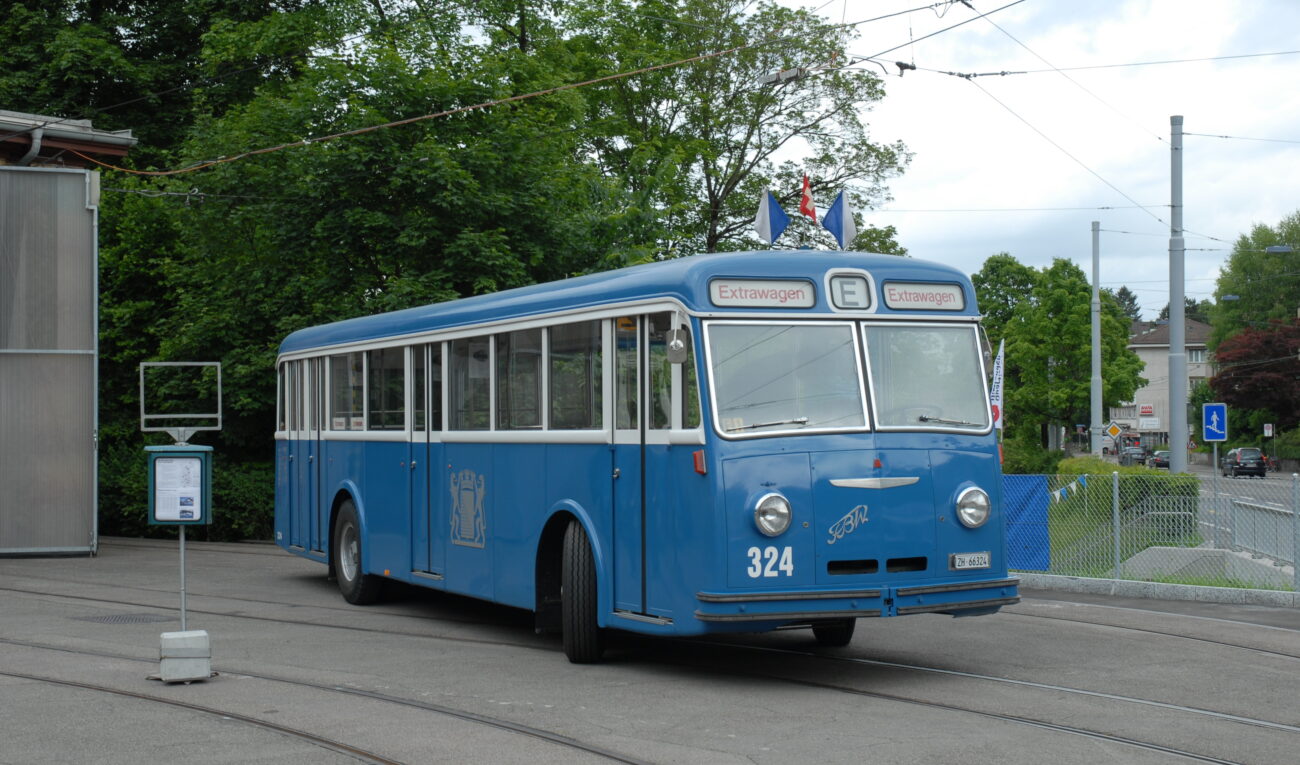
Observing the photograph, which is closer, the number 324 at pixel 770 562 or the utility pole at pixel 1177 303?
the number 324 at pixel 770 562

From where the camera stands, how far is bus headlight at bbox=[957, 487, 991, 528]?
10047 millimetres

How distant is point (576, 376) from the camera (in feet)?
36.5

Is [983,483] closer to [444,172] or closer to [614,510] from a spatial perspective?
[614,510]

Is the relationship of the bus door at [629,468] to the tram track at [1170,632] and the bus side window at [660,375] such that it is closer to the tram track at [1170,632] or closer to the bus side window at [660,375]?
the bus side window at [660,375]

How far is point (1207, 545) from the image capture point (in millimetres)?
17484

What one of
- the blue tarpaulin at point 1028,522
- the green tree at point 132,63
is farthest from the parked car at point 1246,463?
the blue tarpaulin at point 1028,522

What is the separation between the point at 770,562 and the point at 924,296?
2.31 meters

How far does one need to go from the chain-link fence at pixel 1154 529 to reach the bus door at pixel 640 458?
→ 7.90m

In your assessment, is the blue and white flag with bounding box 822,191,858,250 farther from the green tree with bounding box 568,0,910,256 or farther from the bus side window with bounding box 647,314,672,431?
the green tree with bounding box 568,0,910,256

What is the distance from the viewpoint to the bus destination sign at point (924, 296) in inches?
408

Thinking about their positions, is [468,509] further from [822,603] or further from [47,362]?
[47,362]

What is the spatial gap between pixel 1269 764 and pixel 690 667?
4.47 metres

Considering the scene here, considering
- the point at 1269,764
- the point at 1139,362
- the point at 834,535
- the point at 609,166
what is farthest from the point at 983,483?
the point at 1139,362

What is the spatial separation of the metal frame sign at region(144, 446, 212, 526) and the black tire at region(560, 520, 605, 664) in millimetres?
2588
